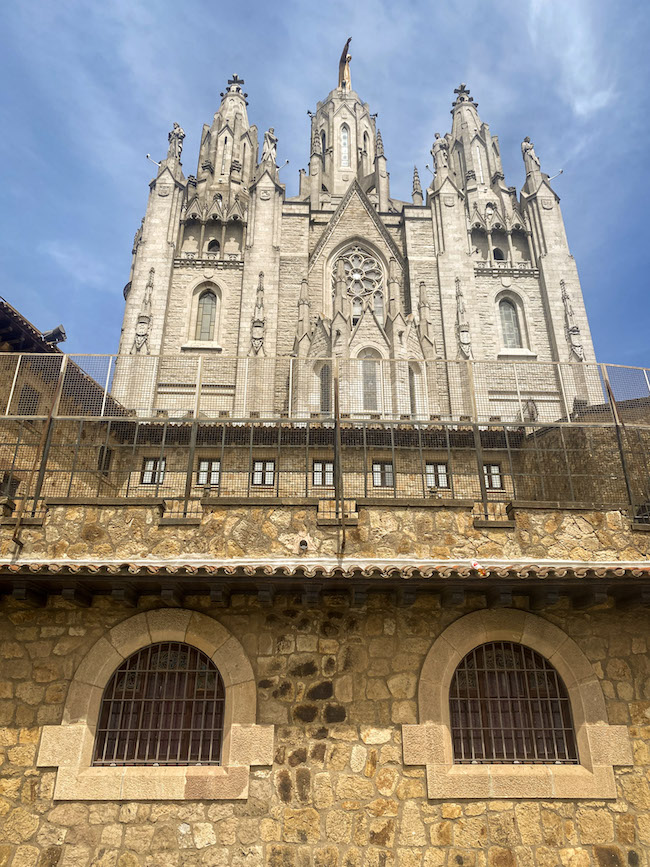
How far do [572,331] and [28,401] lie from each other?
2297 cm

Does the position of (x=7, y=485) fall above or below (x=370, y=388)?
below

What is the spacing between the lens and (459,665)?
23.2ft

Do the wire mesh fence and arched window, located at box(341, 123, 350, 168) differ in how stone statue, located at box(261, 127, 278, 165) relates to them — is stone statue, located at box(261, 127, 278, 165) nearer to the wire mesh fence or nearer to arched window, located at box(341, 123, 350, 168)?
arched window, located at box(341, 123, 350, 168)

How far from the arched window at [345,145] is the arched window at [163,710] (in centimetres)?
3548

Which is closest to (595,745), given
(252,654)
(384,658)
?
(384,658)

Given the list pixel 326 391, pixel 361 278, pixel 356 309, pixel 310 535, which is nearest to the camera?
pixel 310 535

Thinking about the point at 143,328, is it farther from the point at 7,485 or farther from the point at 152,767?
the point at 152,767

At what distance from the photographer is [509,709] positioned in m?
6.85

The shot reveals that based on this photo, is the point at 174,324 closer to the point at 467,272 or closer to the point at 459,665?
the point at 467,272

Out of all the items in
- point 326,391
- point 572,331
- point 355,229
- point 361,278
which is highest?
point 355,229

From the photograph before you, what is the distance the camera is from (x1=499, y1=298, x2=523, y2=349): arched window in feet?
88.8

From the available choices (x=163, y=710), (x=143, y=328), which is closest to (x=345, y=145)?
(x=143, y=328)

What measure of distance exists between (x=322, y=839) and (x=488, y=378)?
28.2ft

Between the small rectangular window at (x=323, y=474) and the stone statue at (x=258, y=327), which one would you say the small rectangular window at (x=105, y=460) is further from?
the stone statue at (x=258, y=327)
